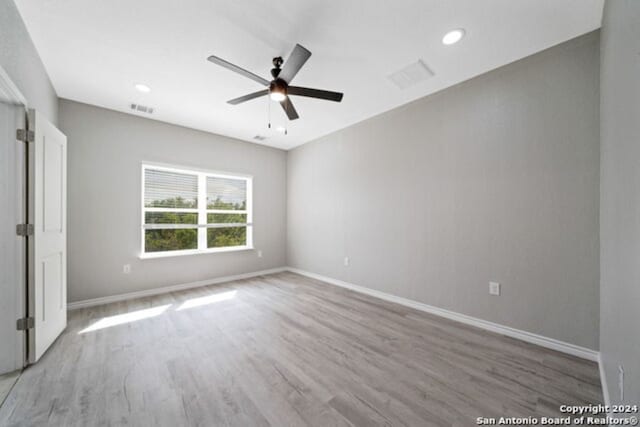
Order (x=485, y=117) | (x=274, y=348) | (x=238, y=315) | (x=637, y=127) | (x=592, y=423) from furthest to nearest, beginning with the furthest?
(x=238, y=315)
(x=485, y=117)
(x=274, y=348)
(x=592, y=423)
(x=637, y=127)

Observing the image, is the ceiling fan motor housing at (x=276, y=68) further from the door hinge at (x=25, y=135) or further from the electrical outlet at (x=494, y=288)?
the electrical outlet at (x=494, y=288)

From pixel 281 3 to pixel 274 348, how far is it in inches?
111

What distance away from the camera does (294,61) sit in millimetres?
1900

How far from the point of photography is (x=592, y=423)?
139cm

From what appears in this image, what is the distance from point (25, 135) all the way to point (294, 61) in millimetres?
2261

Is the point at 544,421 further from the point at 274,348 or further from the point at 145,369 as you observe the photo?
the point at 145,369

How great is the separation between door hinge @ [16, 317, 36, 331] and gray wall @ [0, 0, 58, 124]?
1806 mm

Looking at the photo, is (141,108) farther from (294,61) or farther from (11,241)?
(294,61)

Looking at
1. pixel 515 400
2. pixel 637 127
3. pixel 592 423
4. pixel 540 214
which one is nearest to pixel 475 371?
pixel 515 400

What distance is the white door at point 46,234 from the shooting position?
1.97 metres

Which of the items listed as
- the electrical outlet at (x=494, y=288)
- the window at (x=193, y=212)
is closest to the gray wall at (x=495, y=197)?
the electrical outlet at (x=494, y=288)

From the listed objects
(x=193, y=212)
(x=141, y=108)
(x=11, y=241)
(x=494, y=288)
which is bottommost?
(x=494, y=288)

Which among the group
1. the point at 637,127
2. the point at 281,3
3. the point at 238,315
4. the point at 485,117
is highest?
the point at 281,3

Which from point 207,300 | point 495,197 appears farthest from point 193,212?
point 495,197
